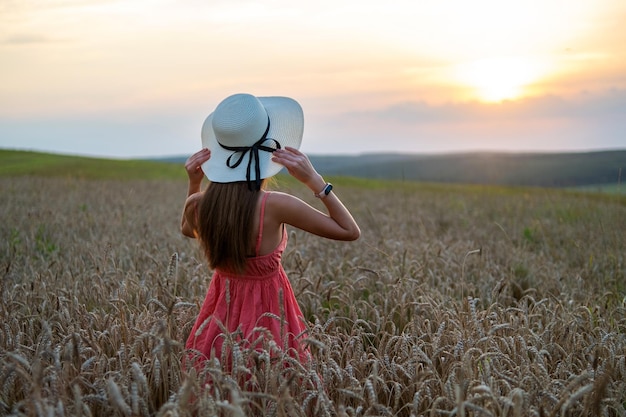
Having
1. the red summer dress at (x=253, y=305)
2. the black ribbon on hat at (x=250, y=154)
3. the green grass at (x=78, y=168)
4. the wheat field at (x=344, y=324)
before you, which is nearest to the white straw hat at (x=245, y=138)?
the black ribbon on hat at (x=250, y=154)

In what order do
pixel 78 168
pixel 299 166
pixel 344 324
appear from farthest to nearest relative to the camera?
1. pixel 78 168
2. pixel 344 324
3. pixel 299 166

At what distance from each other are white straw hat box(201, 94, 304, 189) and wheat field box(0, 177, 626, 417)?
22.4 inches

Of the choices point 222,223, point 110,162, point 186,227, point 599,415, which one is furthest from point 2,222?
point 110,162

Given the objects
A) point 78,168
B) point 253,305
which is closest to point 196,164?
point 253,305

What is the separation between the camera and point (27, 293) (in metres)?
4.58

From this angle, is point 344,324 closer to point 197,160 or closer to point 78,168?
point 197,160

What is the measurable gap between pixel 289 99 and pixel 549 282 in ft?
12.2

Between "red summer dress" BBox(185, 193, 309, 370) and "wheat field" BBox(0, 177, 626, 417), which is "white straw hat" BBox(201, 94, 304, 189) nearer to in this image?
"red summer dress" BBox(185, 193, 309, 370)

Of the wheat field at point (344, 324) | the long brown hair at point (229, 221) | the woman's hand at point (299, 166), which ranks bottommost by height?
the wheat field at point (344, 324)

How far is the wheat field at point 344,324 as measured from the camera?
276cm

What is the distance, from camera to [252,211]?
341 centimetres

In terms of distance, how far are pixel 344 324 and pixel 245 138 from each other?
1.92m

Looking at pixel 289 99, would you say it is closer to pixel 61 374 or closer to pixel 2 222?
pixel 61 374

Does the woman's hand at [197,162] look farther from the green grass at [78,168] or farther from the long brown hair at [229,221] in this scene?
the green grass at [78,168]
